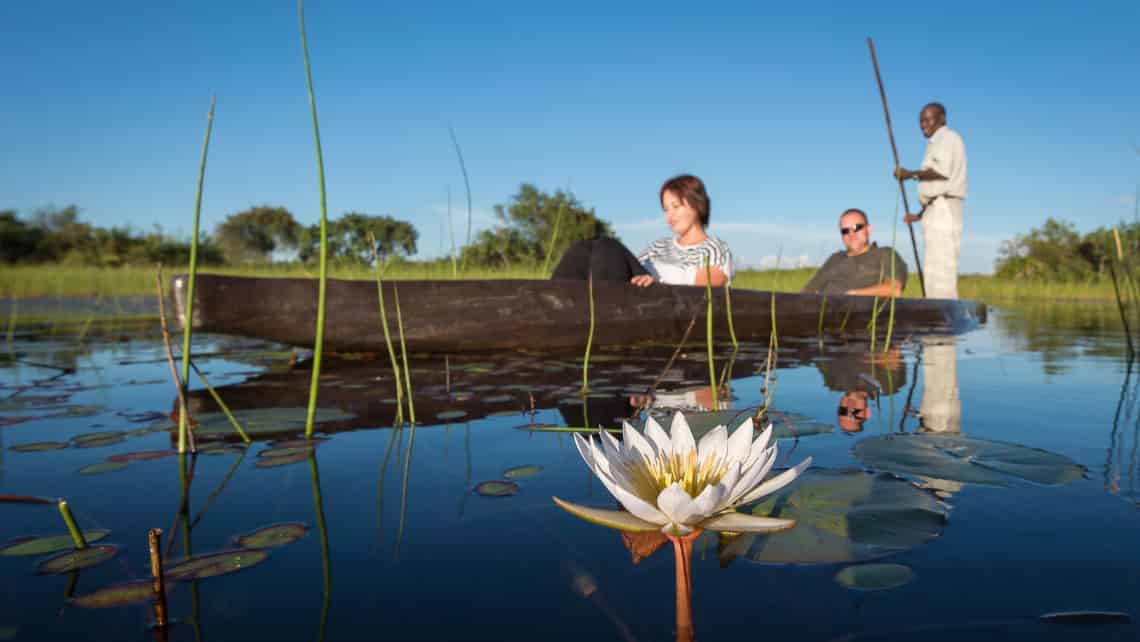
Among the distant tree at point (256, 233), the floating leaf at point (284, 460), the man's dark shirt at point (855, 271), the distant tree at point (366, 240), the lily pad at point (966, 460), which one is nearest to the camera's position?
the lily pad at point (966, 460)

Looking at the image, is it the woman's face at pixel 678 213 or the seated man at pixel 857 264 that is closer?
the woman's face at pixel 678 213

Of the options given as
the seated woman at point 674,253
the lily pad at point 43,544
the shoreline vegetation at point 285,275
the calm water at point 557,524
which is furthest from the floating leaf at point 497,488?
the shoreline vegetation at point 285,275

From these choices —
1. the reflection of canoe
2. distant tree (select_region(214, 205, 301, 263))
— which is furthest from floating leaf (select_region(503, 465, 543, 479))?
distant tree (select_region(214, 205, 301, 263))

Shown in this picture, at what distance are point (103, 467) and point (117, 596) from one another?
73 centimetres

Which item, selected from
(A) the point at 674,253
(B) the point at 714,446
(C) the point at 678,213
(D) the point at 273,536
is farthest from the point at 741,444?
(A) the point at 674,253

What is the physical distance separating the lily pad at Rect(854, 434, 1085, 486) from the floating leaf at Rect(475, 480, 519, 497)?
0.69 metres

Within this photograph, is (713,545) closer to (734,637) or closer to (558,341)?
(734,637)

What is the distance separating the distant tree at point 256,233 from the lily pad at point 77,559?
142ft

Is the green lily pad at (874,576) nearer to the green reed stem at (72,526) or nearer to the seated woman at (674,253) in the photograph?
the green reed stem at (72,526)

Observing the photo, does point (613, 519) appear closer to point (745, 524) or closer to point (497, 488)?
point (745, 524)

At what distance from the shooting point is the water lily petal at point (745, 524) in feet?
1.98

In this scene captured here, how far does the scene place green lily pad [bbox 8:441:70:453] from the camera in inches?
58.2

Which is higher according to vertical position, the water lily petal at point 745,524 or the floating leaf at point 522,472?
the water lily petal at point 745,524

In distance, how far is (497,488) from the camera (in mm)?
1125
